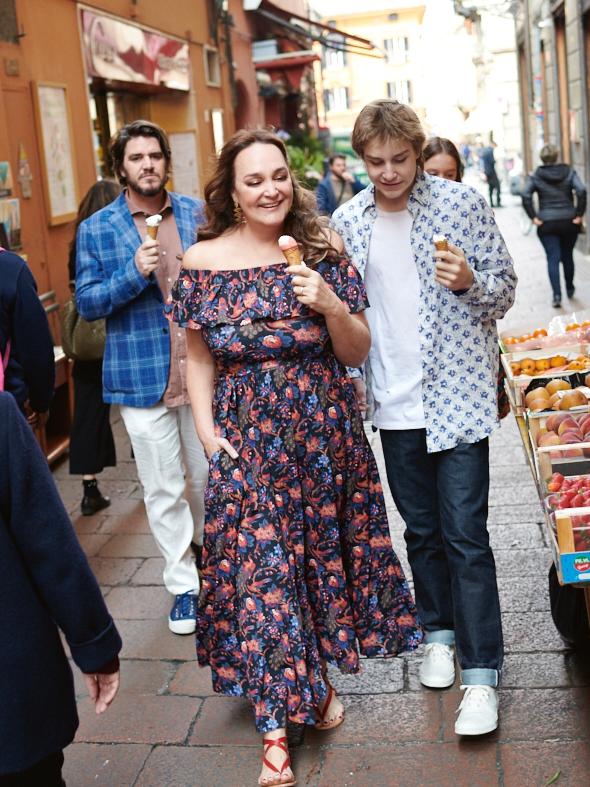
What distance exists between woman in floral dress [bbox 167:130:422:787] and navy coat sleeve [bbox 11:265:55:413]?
0.50 m

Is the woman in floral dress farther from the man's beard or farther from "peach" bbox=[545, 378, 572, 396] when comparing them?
the man's beard

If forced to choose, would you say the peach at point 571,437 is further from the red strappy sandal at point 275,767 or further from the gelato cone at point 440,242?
the red strappy sandal at point 275,767

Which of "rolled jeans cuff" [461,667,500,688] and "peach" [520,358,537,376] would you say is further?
"peach" [520,358,537,376]

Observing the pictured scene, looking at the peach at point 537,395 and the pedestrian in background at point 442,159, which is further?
the pedestrian in background at point 442,159

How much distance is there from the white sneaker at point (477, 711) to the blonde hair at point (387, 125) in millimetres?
1670

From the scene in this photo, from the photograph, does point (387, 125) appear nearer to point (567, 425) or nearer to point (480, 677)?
point (567, 425)

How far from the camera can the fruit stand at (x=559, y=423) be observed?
2.80 metres

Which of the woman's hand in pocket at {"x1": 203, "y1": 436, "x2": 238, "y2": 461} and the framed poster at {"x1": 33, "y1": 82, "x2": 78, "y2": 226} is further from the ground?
the framed poster at {"x1": 33, "y1": 82, "x2": 78, "y2": 226}

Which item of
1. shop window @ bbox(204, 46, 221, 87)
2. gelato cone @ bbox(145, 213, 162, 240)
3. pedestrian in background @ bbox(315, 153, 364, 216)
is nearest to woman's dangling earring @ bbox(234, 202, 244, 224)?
gelato cone @ bbox(145, 213, 162, 240)

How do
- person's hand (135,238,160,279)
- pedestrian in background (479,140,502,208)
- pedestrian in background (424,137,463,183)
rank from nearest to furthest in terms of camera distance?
person's hand (135,238,160,279)
pedestrian in background (424,137,463,183)
pedestrian in background (479,140,502,208)

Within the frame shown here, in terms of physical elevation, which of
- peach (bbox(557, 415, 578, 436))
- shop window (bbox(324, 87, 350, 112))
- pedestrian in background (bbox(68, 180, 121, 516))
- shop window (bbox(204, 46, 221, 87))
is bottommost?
pedestrian in background (bbox(68, 180, 121, 516))

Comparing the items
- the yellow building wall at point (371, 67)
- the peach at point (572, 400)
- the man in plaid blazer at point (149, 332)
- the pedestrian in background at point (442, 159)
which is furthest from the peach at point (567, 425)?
the yellow building wall at point (371, 67)

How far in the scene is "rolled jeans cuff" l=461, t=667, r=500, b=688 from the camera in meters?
3.69

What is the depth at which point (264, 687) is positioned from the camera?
346 centimetres
